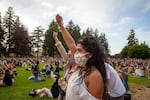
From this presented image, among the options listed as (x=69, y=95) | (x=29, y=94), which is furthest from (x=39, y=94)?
(x=69, y=95)

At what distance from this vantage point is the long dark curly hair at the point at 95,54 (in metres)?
2.95

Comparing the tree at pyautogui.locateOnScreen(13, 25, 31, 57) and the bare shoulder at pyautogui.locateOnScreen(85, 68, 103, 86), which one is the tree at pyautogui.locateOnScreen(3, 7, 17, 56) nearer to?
the tree at pyautogui.locateOnScreen(13, 25, 31, 57)

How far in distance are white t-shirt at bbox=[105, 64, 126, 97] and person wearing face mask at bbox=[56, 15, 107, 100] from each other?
0.51ft

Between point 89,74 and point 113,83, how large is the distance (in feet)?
1.69

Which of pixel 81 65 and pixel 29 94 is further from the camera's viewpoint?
pixel 29 94

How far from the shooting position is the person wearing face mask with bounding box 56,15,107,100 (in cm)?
282

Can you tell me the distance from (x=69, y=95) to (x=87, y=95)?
0.31 m

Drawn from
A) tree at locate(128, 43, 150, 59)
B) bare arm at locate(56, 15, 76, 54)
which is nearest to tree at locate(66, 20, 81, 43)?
tree at locate(128, 43, 150, 59)

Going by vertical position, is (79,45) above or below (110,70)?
above

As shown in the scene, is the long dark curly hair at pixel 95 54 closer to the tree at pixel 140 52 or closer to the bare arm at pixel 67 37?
the bare arm at pixel 67 37

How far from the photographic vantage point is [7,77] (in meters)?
15.9

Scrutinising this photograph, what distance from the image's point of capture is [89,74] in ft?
9.46

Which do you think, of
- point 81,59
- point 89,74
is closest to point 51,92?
point 81,59

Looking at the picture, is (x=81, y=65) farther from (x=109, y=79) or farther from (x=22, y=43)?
(x=22, y=43)
